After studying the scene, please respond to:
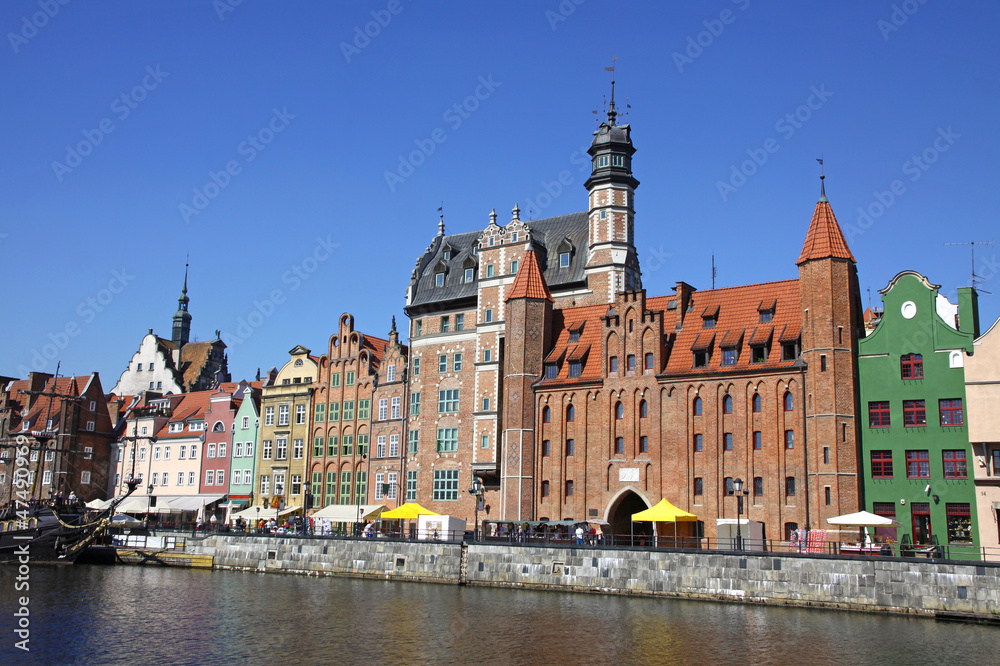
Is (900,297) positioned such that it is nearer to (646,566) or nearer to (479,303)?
(646,566)

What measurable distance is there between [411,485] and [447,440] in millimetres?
5173

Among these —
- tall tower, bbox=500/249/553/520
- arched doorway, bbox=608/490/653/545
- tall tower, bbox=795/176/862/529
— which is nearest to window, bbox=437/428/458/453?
tall tower, bbox=500/249/553/520

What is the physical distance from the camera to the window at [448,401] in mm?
70025

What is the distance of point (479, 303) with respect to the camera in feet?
228

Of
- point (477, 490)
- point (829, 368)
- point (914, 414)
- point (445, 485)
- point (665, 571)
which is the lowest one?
point (665, 571)

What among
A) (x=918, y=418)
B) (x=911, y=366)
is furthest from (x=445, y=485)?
(x=911, y=366)

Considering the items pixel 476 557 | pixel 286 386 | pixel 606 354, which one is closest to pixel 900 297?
pixel 606 354

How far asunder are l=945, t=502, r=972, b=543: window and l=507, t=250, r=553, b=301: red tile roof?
28.1 metres

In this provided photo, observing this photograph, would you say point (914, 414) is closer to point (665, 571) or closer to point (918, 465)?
point (918, 465)

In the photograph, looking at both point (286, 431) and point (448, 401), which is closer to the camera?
point (448, 401)

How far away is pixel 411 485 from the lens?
71.9 metres

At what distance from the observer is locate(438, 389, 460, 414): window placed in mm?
70025

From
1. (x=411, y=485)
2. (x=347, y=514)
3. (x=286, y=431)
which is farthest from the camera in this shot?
(x=286, y=431)

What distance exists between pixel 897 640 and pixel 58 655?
94.3 feet
